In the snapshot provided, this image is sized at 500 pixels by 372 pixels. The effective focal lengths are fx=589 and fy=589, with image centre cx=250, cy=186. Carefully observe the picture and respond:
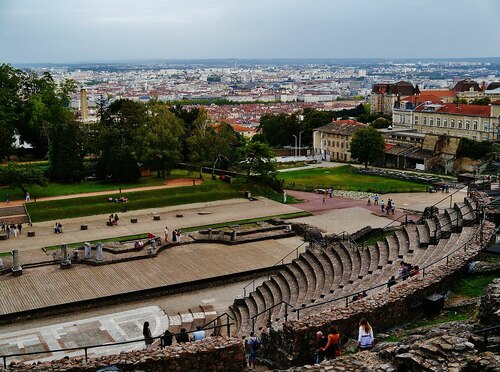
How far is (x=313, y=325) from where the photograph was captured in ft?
56.0

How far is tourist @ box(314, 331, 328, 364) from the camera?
612 inches

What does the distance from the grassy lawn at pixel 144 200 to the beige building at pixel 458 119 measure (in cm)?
3818

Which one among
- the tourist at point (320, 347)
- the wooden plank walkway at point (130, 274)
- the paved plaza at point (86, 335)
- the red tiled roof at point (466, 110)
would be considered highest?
the red tiled roof at point (466, 110)

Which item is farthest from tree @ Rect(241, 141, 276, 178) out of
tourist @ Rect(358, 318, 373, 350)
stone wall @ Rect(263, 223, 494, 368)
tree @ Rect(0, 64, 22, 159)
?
tourist @ Rect(358, 318, 373, 350)

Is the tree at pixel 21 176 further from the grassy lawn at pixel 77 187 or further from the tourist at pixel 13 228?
the tourist at pixel 13 228

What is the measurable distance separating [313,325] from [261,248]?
1933 cm

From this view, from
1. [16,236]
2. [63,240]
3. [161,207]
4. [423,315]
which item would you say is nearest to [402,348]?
[423,315]

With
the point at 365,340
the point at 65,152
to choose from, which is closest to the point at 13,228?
the point at 65,152

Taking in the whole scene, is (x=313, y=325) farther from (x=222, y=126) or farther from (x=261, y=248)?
(x=222, y=126)

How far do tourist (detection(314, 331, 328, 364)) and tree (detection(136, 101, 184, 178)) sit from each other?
41418 mm

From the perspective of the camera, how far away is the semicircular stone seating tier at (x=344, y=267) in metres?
23.0

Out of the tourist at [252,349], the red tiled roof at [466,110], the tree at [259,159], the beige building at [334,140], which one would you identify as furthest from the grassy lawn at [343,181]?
the tourist at [252,349]

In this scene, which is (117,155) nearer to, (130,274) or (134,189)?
(134,189)

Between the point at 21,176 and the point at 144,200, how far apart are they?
34.4 ft
